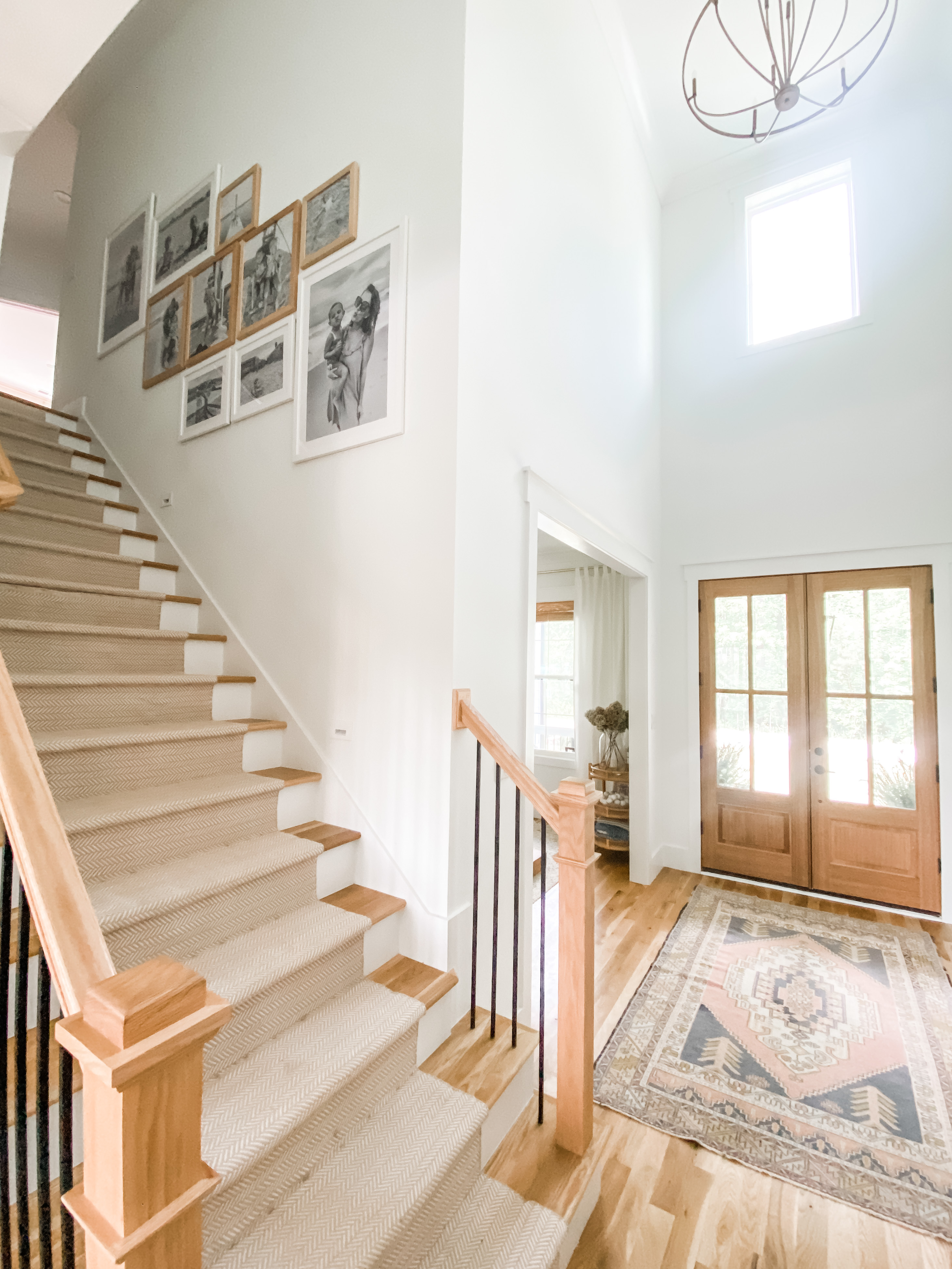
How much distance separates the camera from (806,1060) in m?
2.27

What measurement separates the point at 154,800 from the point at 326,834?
0.62 meters

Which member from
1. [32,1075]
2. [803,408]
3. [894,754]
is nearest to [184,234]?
[32,1075]

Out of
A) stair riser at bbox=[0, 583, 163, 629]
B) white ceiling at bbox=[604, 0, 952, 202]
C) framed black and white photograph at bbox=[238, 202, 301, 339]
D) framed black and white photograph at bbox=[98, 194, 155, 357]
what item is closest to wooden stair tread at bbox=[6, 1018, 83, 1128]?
stair riser at bbox=[0, 583, 163, 629]

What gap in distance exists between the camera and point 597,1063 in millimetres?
2256

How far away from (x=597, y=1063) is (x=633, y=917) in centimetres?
134

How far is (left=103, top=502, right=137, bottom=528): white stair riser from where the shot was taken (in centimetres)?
309

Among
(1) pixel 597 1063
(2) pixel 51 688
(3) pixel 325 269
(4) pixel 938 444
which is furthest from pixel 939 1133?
(3) pixel 325 269

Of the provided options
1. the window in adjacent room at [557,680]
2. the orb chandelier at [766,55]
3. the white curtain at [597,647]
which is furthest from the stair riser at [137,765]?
the orb chandelier at [766,55]

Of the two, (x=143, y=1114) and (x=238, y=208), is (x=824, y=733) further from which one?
(x=238, y=208)

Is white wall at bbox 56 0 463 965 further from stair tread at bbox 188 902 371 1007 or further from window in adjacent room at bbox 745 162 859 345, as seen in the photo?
window in adjacent room at bbox 745 162 859 345

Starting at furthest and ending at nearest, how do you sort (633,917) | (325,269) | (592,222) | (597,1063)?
(633,917) → (592,222) → (325,269) → (597,1063)

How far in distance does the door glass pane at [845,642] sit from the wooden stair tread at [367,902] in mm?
3378

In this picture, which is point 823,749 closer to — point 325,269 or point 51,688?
point 325,269

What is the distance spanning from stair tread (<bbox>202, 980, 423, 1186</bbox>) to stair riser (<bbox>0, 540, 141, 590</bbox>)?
2.06m
